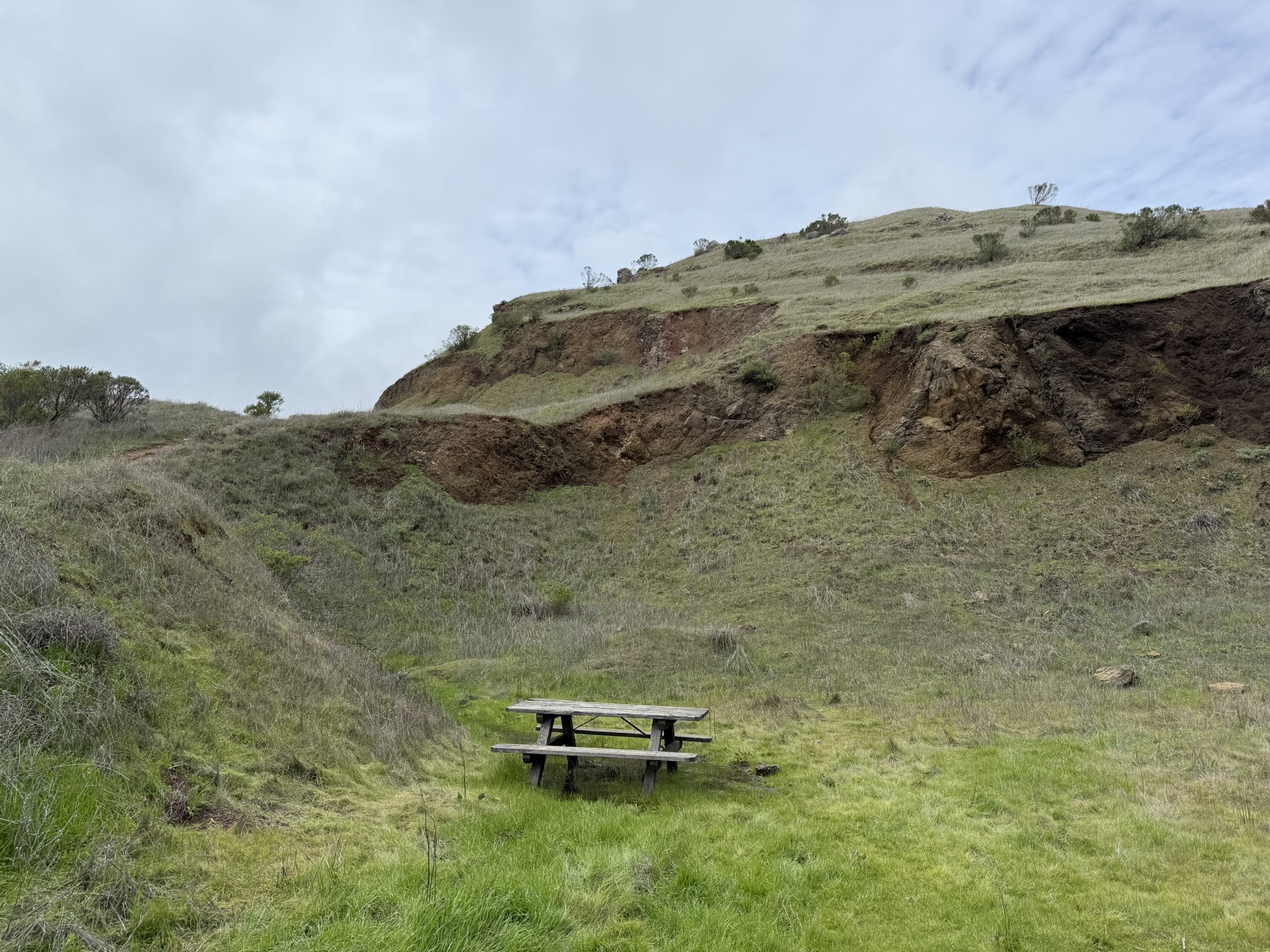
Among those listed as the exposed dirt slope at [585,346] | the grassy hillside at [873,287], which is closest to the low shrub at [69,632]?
the grassy hillside at [873,287]

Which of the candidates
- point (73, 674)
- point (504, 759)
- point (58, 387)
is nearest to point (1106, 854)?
point (504, 759)

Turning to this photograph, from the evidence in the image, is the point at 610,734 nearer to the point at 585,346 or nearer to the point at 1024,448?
the point at 1024,448

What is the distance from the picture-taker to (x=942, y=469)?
1977 centimetres

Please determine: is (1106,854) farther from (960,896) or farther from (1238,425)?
(1238,425)

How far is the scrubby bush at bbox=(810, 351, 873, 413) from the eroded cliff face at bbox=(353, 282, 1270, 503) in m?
0.26

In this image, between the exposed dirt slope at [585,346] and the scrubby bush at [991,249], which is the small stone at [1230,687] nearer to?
the exposed dirt slope at [585,346]

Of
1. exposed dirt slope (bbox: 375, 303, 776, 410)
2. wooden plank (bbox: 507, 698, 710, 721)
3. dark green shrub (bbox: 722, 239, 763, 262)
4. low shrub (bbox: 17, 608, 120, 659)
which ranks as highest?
dark green shrub (bbox: 722, 239, 763, 262)

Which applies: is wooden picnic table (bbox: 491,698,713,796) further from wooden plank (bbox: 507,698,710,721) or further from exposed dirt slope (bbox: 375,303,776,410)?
exposed dirt slope (bbox: 375,303,776,410)

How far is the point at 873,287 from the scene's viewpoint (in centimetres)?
3086

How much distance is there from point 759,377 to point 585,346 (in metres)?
13.6

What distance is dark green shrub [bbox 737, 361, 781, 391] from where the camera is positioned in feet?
79.4

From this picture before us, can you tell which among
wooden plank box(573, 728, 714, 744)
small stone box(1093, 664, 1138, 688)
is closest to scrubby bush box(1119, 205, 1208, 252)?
small stone box(1093, 664, 1138, 688)

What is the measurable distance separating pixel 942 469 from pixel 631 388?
11680 millimetres

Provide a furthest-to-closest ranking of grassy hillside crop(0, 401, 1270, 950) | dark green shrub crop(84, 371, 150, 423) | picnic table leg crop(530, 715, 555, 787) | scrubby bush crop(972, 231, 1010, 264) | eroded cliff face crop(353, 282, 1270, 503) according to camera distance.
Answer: scrubby bush crop(972, 231, 1010, 264) → dark green shrub crop(84, 371, 150, 423) → eroded cliff face crop(353, 282, 1270, 503) → picnic table leg crop(530, 715, 555, 787) → grassy hillside crop(0, 401, 1270, 950)
